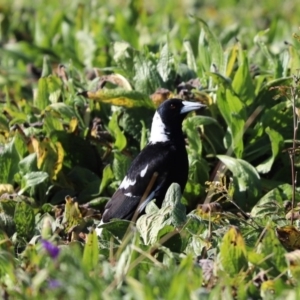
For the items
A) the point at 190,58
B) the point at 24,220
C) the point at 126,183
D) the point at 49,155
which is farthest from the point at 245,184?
the point at 190,58

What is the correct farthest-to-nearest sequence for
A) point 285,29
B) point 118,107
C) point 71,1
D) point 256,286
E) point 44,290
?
point 71,1 → point 285,29 → point 118,107 → point 256,286 → point 44,290

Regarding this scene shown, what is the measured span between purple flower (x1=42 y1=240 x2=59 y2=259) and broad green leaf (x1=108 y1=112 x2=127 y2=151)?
2.36m

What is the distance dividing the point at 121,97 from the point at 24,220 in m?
1.31

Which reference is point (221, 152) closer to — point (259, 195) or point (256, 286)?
point (259, 195)

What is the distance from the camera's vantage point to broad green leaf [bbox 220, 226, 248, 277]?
12.2 ft

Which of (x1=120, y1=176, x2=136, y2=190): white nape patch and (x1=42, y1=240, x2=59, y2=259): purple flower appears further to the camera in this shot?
(x1=120, y1=176, x2=136, y2=190): white nape patch

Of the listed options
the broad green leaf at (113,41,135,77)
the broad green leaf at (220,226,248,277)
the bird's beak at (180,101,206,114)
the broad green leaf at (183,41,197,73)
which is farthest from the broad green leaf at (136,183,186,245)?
the broad green leaf at (183,41,197,73)

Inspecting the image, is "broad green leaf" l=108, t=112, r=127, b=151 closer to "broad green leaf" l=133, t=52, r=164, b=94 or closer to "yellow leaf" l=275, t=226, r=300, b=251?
"broad green leaf" l=133, t=52, r=164, b=94

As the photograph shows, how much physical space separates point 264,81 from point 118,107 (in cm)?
111

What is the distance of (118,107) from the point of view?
6.12 metres

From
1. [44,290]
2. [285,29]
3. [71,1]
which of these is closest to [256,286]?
[44,290]

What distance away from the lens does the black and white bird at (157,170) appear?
521 cm

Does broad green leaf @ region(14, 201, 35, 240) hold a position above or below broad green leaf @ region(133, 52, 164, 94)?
below

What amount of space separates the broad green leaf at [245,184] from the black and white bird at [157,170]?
0.33 m
